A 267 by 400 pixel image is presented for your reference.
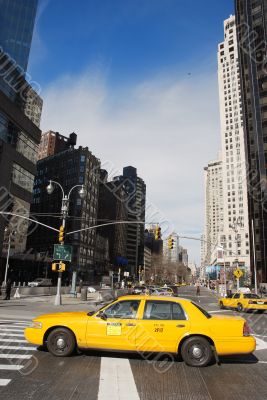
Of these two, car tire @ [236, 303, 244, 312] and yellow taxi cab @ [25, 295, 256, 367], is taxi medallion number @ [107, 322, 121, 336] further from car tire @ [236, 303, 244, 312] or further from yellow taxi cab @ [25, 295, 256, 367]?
car tire @ [236, 303, 244, 312]

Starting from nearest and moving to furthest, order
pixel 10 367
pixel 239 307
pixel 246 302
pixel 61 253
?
pixel 10 367, pixel 246 302, pixel 239 307, pixel 61 253

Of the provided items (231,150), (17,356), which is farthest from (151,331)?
(231,150)

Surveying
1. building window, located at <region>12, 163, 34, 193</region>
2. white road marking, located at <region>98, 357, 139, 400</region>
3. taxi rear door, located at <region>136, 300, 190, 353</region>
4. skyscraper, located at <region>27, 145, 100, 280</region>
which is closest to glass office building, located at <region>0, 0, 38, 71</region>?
building window, located at <region>12, 163, 34, 193</region>

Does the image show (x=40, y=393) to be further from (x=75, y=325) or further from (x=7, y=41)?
(x=7, y=41)

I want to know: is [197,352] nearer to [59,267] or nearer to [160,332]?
[160,332]

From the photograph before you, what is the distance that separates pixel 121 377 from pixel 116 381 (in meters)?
0.29

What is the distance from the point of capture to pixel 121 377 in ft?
22.2

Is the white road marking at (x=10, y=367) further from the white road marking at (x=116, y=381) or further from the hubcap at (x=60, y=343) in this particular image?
the white road marking at (x=116, y=381)

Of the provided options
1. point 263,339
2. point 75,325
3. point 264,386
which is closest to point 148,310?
point 75,325

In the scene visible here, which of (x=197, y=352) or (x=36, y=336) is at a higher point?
(x=36, y=336)

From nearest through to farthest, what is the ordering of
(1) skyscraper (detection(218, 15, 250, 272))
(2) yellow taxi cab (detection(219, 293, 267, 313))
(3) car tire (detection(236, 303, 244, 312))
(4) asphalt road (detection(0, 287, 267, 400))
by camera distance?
1. (4) asphalt road (detection(0, 287, 267, 400))
2. (2) yellow taxi cab (detection(219, 293, 267, 313))
3. (3) car tire (detection(236, 303, 244, 312))
4. (1) skyscraper (detection(218, 15, 250, 272))

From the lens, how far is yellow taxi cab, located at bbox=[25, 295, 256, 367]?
785cm

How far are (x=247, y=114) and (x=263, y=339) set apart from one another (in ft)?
256

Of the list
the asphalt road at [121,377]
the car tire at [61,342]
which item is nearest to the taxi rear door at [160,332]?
the asphalt road at [121,377]
